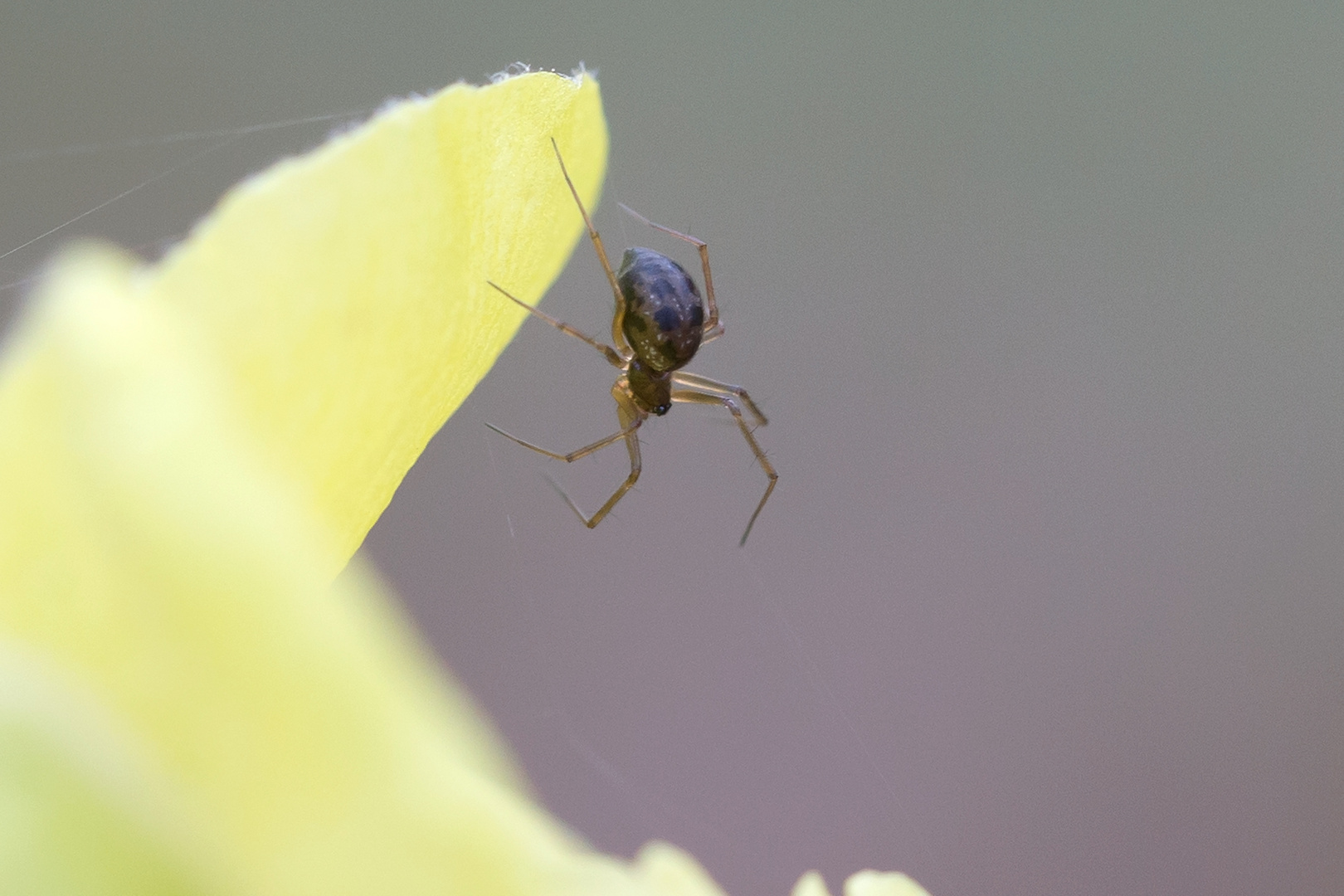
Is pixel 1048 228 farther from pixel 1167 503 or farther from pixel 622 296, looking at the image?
pixel 622 296

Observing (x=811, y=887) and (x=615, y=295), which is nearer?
(x=811, y=887)

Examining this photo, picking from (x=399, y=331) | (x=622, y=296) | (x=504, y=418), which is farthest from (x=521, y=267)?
(x=504, y=418)

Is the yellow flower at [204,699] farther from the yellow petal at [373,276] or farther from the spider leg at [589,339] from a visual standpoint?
the spider leg at [589,339]

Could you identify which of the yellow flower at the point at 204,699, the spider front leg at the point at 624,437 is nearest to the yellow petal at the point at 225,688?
the yellow flower at the point at 204,699

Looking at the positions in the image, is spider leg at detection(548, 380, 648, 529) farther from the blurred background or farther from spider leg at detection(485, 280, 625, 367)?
the blurred background

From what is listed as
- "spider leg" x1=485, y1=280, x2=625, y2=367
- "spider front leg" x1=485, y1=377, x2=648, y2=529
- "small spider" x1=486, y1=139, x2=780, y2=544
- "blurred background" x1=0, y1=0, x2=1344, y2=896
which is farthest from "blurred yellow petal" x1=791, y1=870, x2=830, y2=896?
"blurred background" x1=0, y1=0, x2=1344, y2=896

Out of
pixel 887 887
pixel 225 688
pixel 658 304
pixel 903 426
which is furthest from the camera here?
pixel 903 426

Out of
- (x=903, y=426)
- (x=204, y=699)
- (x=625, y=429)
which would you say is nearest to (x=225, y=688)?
(x=204, y=699)

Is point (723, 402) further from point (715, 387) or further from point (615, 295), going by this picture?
point (615, 295)
